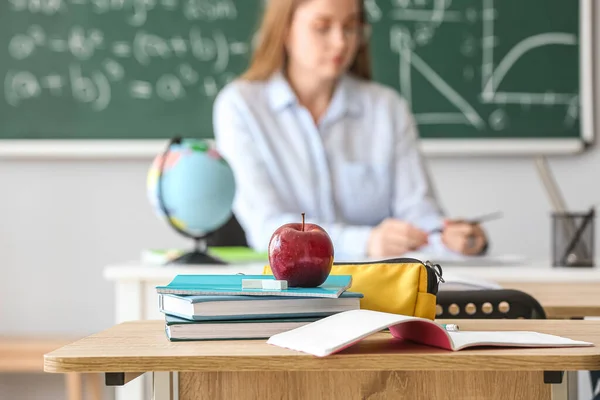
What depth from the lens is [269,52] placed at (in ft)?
8.57

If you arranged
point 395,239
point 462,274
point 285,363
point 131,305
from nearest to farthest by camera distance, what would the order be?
point 285,363
point 462,274
point 131,305
point 395,239

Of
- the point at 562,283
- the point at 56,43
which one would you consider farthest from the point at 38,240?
the point at 562,283

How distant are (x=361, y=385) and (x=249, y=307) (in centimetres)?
17

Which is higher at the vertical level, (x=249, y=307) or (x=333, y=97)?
(x=333, y=97)

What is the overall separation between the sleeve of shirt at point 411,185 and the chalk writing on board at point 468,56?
28.1 inches

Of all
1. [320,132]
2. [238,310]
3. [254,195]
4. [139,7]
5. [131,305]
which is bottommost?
[131,305]

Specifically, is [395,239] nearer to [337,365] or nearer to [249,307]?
[249,307]

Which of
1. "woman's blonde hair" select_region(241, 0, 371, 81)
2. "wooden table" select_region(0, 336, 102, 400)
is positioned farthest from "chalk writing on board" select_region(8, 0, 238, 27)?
"wooden table" select_region(0, 336, 102, 400)

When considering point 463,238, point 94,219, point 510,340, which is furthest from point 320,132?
point 510,340

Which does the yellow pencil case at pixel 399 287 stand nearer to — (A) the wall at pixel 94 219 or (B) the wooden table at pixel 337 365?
(B) the wooden table at pixel 337 365

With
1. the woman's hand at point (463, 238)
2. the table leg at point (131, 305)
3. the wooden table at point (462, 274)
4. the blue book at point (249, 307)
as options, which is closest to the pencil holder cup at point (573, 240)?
the wooden table at point (462, 274)

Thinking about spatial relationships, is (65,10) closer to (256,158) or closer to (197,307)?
(256,158)

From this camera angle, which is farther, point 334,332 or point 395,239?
point 395,239

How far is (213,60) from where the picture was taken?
11.2 feet
